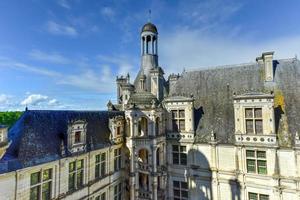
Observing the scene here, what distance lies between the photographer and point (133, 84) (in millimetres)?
26641

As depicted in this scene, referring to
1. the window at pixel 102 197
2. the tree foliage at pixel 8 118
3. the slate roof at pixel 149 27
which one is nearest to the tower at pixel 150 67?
the slate roof at pixel 149 27

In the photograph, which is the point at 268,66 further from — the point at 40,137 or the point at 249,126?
the point at 40,137

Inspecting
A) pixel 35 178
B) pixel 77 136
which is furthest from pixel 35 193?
pixel 77 136

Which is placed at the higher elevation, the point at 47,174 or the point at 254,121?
the point at 254,121

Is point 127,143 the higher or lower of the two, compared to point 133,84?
lower

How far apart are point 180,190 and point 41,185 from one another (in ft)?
42.9

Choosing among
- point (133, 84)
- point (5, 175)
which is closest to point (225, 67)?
point (133, 84)

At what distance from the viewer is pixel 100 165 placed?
1677 cm

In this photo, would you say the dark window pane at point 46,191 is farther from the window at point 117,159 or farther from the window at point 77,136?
the window at point 117,159

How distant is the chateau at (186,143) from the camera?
1345cm

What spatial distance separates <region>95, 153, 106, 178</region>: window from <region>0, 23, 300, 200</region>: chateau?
86mm

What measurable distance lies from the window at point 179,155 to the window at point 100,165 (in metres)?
7.35

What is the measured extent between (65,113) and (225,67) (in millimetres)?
17403

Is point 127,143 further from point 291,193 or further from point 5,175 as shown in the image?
point 291,193
